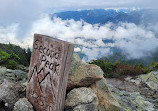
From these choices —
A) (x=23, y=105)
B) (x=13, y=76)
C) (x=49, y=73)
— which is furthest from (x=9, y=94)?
(x=13, y=76)

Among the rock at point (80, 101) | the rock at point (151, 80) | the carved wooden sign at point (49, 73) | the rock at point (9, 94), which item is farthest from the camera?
the rock at point (151, 80)

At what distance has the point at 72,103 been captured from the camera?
586 centimetres

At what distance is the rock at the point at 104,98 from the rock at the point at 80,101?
62 centimetres

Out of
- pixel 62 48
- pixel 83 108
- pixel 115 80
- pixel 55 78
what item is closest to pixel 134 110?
pixel 83 108

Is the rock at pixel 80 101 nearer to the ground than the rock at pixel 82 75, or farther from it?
nearer to the ground

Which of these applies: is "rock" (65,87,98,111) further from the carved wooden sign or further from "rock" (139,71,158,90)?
"rock" (139,71,158,90)

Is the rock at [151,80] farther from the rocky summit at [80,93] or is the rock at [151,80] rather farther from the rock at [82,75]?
the rock at [82,75]

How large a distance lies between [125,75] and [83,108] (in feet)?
42.6

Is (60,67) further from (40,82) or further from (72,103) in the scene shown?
(72,103)

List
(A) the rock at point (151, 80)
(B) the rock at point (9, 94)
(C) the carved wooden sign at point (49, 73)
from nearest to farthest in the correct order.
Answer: (C) the carved wooden sign at point (49, 73)
(B) the rock at point (9, 94)
(A) the rock at point (151, 80)

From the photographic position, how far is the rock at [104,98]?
6.60 meters

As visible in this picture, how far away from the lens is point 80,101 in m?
5.87

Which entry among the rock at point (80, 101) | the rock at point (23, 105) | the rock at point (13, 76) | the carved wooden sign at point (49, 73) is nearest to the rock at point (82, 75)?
the rock at point (80, 101)

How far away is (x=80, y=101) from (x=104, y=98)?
1.42 metres
